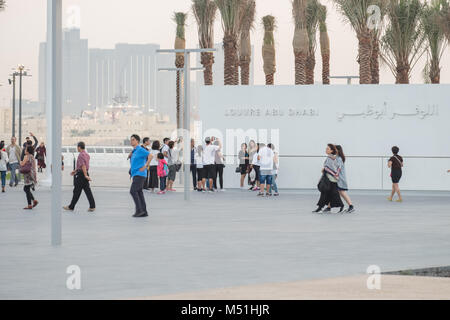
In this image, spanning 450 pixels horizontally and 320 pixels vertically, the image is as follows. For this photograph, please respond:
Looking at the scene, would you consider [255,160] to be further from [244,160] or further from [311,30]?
[311,30]

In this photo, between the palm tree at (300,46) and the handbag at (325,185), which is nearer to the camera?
the handbag at (325,185)

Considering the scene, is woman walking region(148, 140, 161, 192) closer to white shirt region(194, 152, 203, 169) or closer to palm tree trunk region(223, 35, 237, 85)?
white shirt region(194, 152, 203, 169)

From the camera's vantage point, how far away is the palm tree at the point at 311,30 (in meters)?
54.7

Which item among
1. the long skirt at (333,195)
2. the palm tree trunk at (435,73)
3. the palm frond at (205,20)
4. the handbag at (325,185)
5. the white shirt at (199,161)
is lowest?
the long skirt at (333,195)

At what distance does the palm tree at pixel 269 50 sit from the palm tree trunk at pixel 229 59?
4.55 m

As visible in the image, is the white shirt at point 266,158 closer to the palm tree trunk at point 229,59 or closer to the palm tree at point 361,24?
the palm tree at point 361,24

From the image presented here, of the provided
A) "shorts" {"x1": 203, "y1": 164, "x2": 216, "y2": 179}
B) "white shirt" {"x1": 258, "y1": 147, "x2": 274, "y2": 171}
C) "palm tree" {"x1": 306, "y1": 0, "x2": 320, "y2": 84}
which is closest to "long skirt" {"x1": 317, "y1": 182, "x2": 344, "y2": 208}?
"white shirt" {"x1": 258, "y1": 147, "x2": 274, "y2": 171}

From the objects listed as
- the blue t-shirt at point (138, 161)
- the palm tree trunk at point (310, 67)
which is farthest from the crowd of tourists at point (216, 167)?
the palm tree trunk at point (310, 67)

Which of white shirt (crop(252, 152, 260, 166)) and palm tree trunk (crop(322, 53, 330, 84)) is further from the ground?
palm tree trunk (crop(322, 53, 330, 84))

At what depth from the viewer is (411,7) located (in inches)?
1635

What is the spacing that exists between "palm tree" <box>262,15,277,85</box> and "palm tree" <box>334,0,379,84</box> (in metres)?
10.7

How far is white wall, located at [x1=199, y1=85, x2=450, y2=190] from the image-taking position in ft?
101

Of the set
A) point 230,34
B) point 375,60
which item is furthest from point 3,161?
point 375,60
